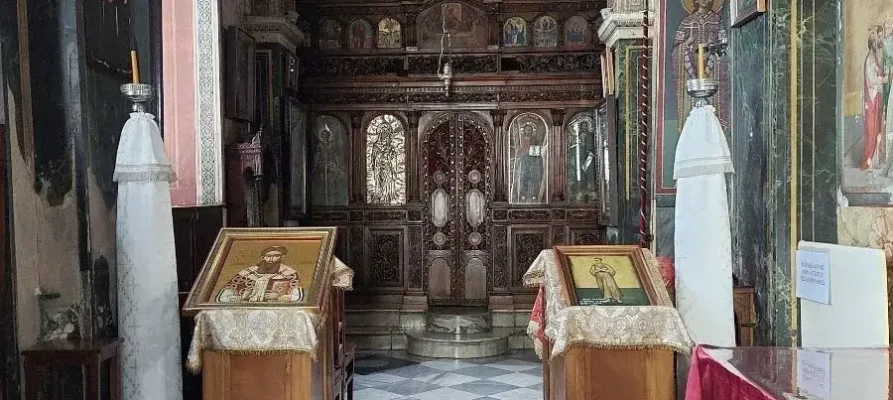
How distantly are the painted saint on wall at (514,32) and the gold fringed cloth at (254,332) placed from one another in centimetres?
A: 628

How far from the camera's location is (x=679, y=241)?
4582mm

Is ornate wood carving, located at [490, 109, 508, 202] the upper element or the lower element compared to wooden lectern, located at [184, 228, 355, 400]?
upper

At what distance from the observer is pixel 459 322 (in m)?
8.84

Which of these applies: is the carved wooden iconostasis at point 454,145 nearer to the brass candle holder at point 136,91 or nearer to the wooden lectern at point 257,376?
the wooden lectern at point 257,376

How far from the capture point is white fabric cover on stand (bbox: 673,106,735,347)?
441cm

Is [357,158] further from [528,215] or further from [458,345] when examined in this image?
[458,345]

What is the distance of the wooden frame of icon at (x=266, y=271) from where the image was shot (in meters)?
4.43

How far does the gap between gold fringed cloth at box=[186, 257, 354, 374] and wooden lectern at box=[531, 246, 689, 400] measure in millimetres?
1345

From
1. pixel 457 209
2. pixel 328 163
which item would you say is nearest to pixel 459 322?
pixel 457 209

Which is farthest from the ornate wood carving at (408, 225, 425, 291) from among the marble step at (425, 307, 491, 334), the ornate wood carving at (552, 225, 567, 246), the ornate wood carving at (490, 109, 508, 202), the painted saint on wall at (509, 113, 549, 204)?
the ornate wood carving at (552, 225, 567, 246)

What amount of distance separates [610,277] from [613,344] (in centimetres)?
46

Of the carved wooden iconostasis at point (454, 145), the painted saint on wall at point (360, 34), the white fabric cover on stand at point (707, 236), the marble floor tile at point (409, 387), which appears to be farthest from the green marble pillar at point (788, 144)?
the painted saint on wall at point (360, 34)

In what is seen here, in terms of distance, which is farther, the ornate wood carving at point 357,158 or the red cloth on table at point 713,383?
the ornate wood carving at point 357,158

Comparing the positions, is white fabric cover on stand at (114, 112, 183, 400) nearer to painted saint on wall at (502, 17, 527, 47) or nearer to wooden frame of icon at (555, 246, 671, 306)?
wooden frame of icon at (555, 246, 671, 306)
